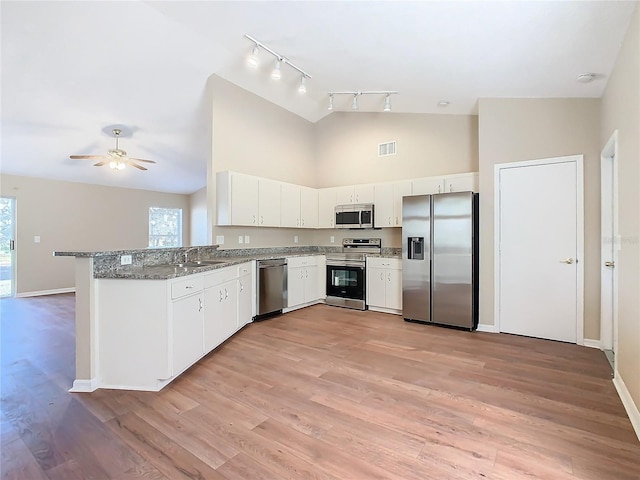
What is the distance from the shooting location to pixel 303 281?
5340mm

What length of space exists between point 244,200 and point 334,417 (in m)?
3.33

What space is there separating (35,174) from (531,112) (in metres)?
8.67

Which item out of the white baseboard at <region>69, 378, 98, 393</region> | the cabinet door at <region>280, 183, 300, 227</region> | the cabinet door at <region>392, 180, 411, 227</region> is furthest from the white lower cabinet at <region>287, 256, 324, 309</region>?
the white baseboard at <region>69, 378, 98, 393</region>

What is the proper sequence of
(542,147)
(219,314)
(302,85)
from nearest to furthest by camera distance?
(219,314), (542,147), (302,85)

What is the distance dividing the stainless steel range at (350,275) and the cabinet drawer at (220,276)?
2072 mm

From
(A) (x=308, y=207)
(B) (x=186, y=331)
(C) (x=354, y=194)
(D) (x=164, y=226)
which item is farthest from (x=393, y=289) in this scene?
(D) (x=164, y=226)

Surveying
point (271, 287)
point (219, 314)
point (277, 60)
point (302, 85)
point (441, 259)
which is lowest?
point (219, 314)

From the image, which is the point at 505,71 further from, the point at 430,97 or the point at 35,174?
the point at 35,174

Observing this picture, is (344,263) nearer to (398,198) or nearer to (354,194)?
(354,194)

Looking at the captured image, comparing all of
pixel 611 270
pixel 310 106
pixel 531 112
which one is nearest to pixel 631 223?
pixel 611 270

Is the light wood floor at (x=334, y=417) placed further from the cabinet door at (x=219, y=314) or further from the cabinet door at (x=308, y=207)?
the cabinet door at (x=308, y=207)

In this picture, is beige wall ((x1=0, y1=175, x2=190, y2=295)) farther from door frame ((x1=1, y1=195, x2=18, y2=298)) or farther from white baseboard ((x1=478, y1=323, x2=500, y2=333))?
white baseboard ((x1=478, y1=323, x2=500, y2=333))

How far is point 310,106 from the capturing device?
595 centimetres

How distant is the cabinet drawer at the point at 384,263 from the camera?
16.2 ft
